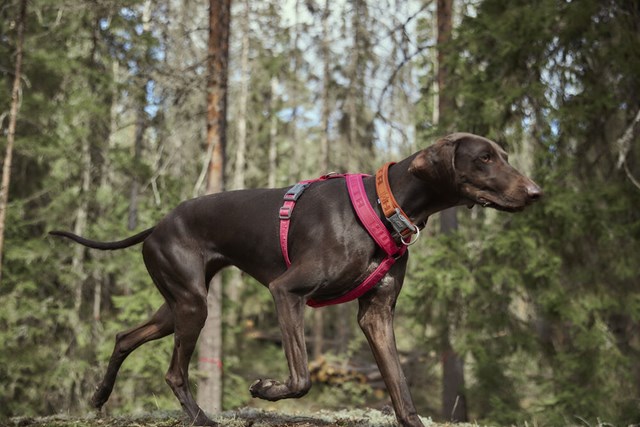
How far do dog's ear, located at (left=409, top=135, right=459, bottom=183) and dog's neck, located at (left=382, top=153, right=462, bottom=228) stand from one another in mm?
127

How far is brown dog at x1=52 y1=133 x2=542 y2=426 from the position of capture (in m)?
4.12

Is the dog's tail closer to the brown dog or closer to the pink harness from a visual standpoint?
the brown dog

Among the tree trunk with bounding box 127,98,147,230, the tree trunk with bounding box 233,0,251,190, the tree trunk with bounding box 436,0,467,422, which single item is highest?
the tree trunk with bounding box 233,0,251,190

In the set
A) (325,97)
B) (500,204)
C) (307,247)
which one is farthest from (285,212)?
(325,97)

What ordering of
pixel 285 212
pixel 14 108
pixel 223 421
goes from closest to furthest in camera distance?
1. pixel 285 212
2. pixel 223 421
3. pixel 14 108

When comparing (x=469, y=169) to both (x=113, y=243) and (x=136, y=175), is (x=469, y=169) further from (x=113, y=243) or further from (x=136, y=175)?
(x=136, y=175)

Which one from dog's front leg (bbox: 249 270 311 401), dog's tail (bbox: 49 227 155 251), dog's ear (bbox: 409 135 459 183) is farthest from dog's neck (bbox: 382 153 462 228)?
dog's tail (bbox: 49 227 155 251)

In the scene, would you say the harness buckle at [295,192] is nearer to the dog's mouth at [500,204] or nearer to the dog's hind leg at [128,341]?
the dog's mouth at [500,204]

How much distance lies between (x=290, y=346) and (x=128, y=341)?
76.3 inches

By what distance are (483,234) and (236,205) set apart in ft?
24.0

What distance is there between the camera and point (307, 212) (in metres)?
4.51

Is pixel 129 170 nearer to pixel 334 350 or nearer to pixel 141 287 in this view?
pixel 141 287

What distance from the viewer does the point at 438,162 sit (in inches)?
163

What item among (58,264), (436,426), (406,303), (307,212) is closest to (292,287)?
(307,212)
